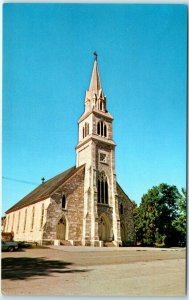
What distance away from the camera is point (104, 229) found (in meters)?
24.1

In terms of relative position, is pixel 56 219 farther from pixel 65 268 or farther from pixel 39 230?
pixel 65 268

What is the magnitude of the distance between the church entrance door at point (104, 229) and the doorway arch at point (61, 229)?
2.56 m

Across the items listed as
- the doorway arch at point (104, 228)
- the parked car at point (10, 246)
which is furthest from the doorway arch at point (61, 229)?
the parked car at point (10, 246)

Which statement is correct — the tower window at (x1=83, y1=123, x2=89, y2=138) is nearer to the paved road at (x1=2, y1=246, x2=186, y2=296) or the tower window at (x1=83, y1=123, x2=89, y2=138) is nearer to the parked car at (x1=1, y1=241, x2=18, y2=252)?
the parked car at (x1=1, y1=241, x2=18, y2=252)

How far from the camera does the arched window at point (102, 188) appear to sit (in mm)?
24250

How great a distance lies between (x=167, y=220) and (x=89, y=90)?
43.4ft

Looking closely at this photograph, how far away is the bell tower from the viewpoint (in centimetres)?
2321

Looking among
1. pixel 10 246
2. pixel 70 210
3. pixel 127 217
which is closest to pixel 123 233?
pixel 127 217

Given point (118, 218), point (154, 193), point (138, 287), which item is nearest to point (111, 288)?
point (138, 287)

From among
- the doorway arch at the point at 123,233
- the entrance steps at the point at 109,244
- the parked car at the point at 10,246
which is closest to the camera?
the parked car at the point at 10,246

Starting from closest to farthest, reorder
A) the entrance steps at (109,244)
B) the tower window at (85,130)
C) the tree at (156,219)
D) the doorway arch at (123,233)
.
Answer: the tree at (156,219) < the entrance steps at (109,244) < the doorway arch at (123,233) < the tower window at (85,130)

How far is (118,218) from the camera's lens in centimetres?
2433

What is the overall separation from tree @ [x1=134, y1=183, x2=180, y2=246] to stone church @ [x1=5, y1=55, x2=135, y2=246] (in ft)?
6.21

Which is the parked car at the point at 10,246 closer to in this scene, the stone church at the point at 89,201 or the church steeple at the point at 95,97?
the stone church at the point at 89,201
